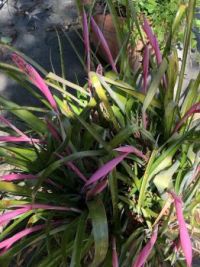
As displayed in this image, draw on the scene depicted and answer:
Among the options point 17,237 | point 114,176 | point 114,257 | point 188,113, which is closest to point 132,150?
point 114,176

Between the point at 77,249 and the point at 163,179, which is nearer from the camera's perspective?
the point at 77,249

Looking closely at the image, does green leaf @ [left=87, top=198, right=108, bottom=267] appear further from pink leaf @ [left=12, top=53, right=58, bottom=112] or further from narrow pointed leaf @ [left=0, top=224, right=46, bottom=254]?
pink leaf @ [left=12, top=53, right=58, bottom=112]

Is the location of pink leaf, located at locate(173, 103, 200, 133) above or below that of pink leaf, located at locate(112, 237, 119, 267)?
above

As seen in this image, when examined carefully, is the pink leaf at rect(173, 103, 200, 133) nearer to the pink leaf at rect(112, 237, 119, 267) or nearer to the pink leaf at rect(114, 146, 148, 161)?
the pink leaf at rect(114, 146, 148, 161)

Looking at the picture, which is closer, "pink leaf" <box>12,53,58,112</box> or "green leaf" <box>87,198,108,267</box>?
"green leaf" <box>87,198,108,267</box>

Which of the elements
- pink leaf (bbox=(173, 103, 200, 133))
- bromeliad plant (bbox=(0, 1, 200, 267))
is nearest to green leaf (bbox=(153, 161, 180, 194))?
bromeliad plant (bbox=(0, 1, 200, 267))

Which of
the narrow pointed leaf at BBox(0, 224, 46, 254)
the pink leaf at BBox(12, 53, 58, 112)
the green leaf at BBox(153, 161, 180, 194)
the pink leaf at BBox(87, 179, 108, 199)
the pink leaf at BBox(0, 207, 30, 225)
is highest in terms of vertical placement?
the pink leaf at BBox(12, 53, 58, 112)

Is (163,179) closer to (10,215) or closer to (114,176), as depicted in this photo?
(114,176)

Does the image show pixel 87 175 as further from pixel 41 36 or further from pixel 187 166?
pixel 41 36

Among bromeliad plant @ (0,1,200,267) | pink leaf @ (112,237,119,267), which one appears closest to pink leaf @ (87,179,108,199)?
bromeliad plant @ (0,1,200,267)
